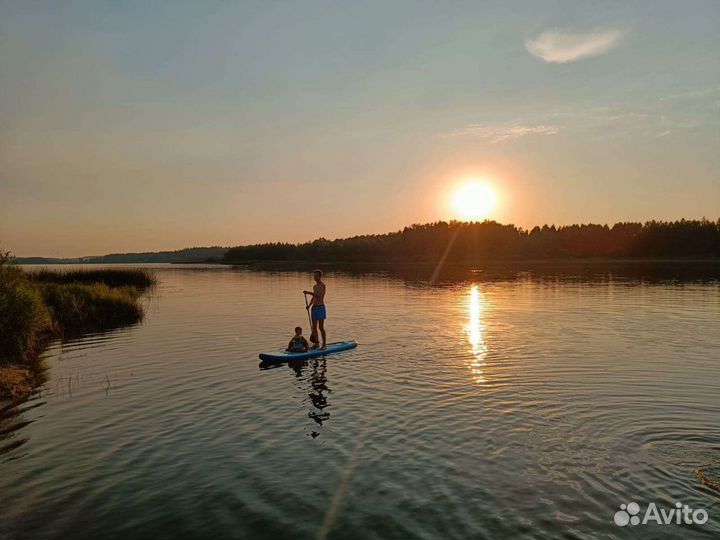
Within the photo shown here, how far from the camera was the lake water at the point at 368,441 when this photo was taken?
27.1ft

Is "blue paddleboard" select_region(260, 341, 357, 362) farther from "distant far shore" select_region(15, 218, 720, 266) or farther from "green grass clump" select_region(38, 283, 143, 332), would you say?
"distant far shore" select_region(15, 218, 720, 266)

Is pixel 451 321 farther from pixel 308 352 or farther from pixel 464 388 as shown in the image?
pixel 464 388

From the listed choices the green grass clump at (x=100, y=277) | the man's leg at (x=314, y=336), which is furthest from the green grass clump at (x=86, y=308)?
the man's leg at (x=314, y=336)

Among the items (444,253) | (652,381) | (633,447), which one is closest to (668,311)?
(652,381)

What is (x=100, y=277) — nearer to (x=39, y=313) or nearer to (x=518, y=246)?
(x=39, y=313)

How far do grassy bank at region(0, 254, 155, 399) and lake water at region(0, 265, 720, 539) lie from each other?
1.31m

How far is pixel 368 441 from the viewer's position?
37.8 ft

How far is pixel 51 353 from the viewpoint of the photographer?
23.4m

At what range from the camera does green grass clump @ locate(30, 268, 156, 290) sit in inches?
1802

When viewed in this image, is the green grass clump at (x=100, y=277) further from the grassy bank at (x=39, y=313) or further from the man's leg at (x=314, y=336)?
the man's leg at (x=314, y=336)

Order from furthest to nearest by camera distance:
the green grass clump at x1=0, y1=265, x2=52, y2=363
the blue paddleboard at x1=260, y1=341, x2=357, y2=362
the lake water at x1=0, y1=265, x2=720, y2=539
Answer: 1. the blue paddleboard at x1=260, y1=341, x2=357, y2=362
2. the green grass clump at x1=0, y1=265, x2=52, y2=363
3. the lake water at x1=0, y1=265, x2=720, y2=539

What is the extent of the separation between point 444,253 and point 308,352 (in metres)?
146

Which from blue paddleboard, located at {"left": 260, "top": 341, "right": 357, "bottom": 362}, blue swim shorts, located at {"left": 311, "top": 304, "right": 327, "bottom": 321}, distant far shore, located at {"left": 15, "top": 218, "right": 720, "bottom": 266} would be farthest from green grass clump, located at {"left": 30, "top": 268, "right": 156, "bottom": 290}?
distant far shore, located at {"left": 15, "top": 218, "right": 720, "bottom": 266}

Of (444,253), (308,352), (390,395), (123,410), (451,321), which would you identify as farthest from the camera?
(444,253)
